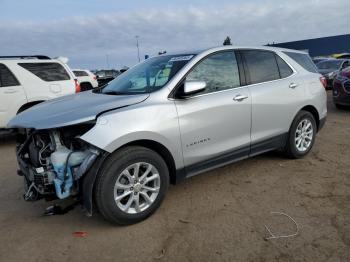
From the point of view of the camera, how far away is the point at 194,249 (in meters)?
2.83

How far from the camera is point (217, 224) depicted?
3.22 meters

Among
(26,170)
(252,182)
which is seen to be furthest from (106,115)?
(252,182)

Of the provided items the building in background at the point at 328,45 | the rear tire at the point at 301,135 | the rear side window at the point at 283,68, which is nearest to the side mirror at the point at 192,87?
the rear side window at the point at 283,68

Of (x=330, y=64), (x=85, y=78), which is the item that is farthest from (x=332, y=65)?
(x=85, y=78)

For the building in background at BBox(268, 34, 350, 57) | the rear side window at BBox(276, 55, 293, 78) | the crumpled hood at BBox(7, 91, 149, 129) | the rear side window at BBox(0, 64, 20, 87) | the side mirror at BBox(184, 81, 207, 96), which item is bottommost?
the crumpled hood at BBox(7, 91, 149, 129)

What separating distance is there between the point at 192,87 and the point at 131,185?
1.18 meters

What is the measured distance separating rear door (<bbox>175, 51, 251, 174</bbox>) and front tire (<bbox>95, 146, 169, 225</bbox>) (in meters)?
0.41

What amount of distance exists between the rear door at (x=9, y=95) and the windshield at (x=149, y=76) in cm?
375

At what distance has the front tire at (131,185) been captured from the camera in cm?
301

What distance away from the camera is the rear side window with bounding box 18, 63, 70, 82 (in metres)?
7.56

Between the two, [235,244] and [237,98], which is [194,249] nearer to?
[235,244]

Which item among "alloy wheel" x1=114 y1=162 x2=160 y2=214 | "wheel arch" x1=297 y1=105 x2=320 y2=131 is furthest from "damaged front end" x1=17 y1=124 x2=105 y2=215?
"wheel arch" x1=297 y1=105 x2=320 y2=131

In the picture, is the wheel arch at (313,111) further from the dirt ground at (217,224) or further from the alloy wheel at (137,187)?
the alloy wheel at (137,187)

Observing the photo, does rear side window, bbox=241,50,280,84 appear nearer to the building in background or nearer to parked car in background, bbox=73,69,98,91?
parked car in background, bbox=73,69,98,91
